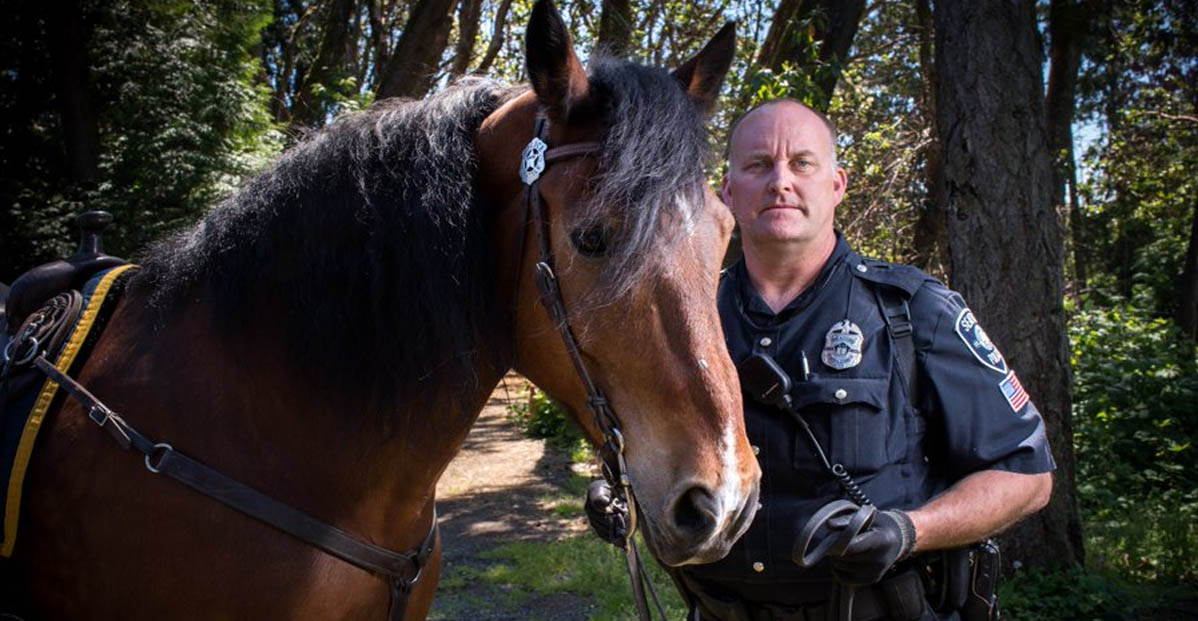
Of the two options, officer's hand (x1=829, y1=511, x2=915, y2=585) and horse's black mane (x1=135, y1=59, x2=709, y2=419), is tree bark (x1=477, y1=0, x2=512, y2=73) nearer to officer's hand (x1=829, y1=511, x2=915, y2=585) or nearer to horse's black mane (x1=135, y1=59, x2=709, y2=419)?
horse's black mane (x1=135, y1=59, x2=709, y2=419)

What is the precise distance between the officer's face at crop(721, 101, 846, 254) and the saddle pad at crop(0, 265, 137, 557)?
170 cm

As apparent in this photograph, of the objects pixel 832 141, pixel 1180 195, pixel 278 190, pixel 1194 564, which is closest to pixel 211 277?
pixel 278 190

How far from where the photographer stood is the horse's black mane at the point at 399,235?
164 cm

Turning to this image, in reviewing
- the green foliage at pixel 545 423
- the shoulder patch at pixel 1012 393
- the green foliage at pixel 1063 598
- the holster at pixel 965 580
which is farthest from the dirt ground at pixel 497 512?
the green foliage at pixel 1063 598

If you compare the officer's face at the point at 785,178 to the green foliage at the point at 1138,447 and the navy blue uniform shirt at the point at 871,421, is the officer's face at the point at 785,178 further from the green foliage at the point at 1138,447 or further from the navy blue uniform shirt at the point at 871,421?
the green foliage at the point at 1138,447

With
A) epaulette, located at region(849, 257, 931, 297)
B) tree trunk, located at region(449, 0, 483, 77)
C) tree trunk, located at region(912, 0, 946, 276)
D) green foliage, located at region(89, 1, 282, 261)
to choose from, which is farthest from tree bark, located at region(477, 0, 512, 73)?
epaulette, located at region(849, 257, 931, 297)

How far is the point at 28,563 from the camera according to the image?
68.0 inches

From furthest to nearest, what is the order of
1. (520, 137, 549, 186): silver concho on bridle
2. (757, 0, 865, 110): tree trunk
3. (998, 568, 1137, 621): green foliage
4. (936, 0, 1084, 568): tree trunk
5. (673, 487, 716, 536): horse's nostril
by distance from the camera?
(757, 0, 865, 110): tree trunk → (936, 0, 1084, 568): tree trunk → (998, 568, 1137, 621): green foliage → (520, 137, 549, 186): silver concho on bridle → (673, 487, 716, 536): horse's nostril

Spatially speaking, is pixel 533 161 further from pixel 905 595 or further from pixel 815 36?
pixel 815 36

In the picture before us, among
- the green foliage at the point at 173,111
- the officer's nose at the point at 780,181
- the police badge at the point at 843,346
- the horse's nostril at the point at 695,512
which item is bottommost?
the horse's nostril at the point at 695,512

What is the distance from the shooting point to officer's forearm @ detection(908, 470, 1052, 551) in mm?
1850

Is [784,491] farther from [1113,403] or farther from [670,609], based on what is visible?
[1113,403]

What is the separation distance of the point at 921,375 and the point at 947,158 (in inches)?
118

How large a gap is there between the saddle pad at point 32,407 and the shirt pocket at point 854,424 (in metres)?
1.78
